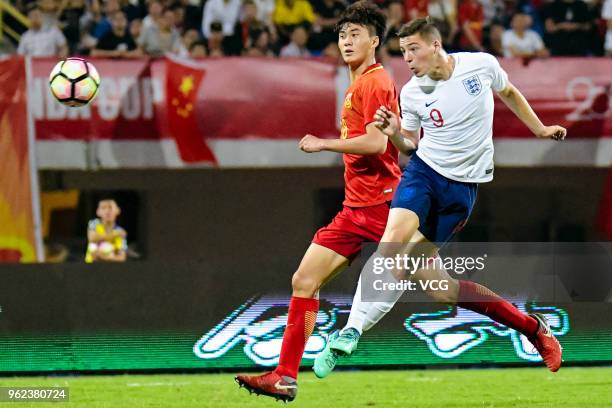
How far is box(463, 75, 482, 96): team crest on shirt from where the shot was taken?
25.0 feet

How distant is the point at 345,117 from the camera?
767 cm

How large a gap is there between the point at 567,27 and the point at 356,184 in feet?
28.8

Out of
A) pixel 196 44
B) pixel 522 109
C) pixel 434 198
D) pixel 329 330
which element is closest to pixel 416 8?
pixel 196 44

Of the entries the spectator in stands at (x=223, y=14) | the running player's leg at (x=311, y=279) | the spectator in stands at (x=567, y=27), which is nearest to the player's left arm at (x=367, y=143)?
the running player's leg at (x=311, y=279)

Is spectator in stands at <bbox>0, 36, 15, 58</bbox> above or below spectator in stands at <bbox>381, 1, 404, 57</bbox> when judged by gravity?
below

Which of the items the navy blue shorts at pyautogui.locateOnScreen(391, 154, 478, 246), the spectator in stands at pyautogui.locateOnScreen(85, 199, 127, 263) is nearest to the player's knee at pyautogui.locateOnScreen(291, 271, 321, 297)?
the navy blue shorts at pyautogui.locateOnScreen(391, 154, 478, 246)

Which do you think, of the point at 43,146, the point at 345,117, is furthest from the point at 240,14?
the point at 345,117

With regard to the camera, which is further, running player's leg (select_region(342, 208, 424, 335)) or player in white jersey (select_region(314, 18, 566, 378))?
player in white jersey (select_region(314, 18, 566, 378))

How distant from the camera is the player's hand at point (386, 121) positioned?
23.4ft

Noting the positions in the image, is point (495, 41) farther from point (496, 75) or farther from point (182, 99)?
point (496, 75)

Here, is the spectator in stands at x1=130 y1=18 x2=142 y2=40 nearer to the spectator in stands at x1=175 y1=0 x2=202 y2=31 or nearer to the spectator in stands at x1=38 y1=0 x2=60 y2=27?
the spectator in stands at x1=175 y1=0 x2=202 y2=31

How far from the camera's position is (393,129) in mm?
7195

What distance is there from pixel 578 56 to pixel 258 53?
3.95m

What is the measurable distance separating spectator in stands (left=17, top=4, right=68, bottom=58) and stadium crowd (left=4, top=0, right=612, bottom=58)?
0.01 m
